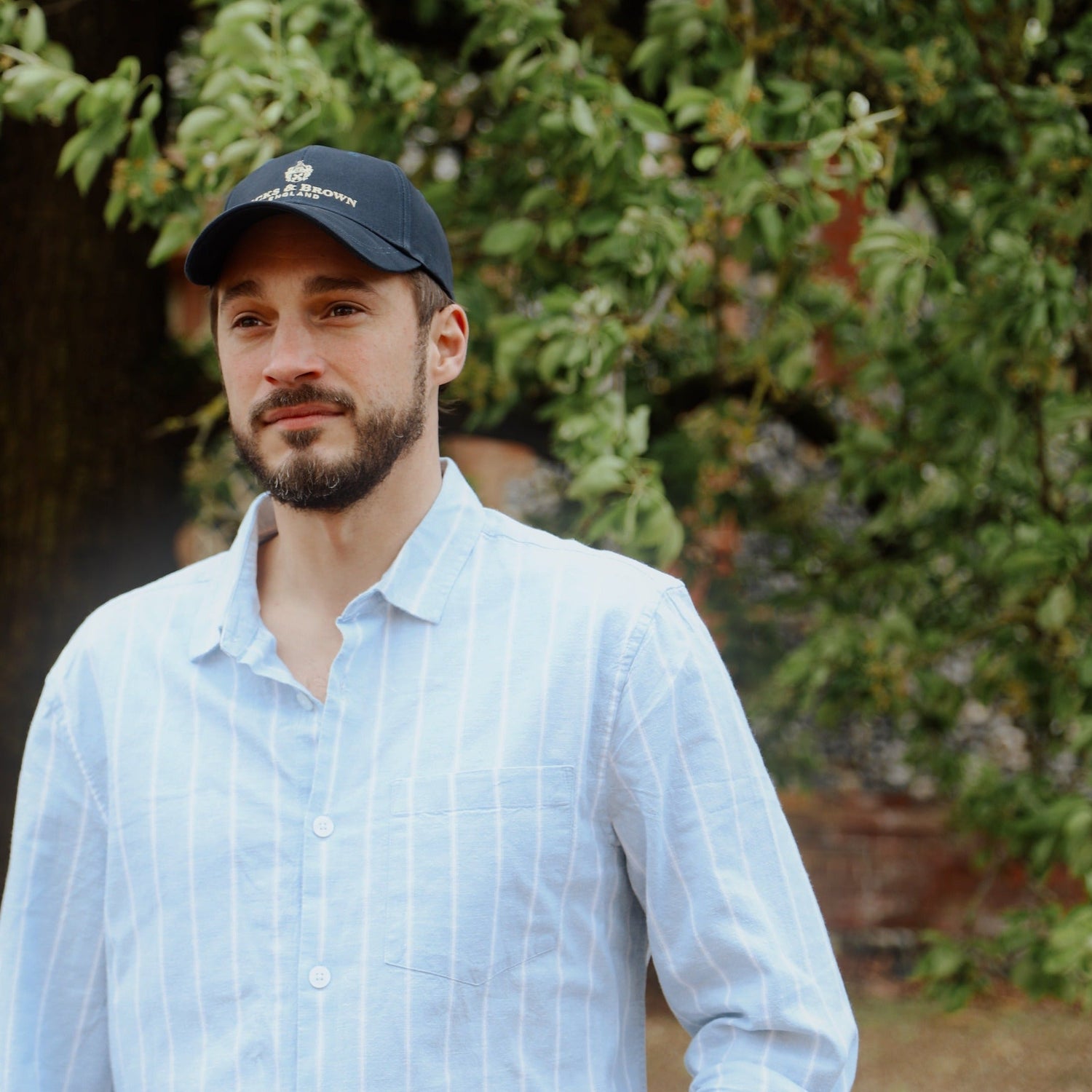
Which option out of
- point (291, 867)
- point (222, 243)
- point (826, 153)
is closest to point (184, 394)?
point (826, 153)

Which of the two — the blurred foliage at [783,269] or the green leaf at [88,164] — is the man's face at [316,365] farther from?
the green leaf at [88,164]

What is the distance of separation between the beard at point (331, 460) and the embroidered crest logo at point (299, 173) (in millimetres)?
242

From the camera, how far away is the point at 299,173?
1650 mm

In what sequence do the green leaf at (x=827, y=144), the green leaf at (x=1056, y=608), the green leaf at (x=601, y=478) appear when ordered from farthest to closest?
the green leaf at (x=1056, y=608), the green leaf at (x=827, y=144), the green leaf at (x=601, y=478)

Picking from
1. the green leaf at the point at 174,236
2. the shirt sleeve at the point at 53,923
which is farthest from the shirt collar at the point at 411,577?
the green leaf at the point at 174,236

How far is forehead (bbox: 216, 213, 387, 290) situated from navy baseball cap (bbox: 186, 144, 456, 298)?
2 cm

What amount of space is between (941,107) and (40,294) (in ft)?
7.55

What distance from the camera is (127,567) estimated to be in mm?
3881

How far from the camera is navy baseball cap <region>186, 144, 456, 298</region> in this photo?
1597 millimetres

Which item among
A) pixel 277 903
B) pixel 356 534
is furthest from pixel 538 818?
pixel 356 534

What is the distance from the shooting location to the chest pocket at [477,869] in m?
1.46

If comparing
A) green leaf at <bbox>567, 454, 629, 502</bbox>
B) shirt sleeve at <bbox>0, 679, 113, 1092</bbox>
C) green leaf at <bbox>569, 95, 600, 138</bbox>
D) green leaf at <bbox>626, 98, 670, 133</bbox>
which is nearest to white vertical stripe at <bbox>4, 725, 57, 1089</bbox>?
shirt sleeve at <bbox>0, 679, 113, 1092</bbox>

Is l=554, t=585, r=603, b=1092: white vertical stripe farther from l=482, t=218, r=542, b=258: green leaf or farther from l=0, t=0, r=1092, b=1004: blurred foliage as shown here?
l=482, t=218, r=542, b=258: green leaf

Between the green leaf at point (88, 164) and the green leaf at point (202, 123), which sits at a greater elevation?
the green leaf at point (202, 123)
